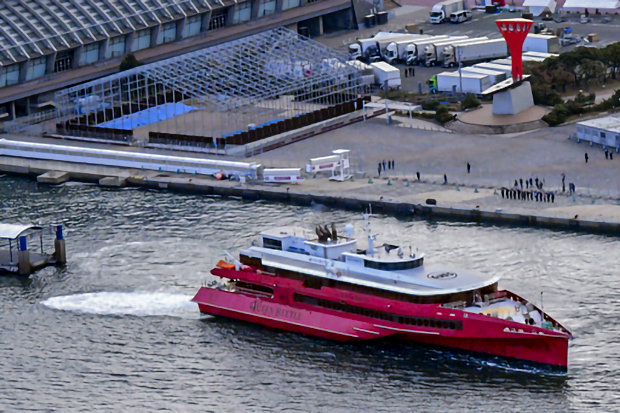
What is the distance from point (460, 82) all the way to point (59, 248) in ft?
195

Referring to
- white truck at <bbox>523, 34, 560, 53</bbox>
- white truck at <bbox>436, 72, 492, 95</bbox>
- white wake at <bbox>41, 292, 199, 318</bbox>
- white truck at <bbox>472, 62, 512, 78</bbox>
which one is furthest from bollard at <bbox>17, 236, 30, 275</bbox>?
white truck at <bbox>523, 34, 560, 53</bbox>

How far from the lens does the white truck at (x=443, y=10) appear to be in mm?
191250

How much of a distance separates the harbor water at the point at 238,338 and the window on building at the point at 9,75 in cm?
4030

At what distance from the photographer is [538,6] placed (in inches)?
7505

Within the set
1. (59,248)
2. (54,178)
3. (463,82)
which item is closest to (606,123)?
(463,82)

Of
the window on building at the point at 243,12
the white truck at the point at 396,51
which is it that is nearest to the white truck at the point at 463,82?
the white truck at the point at 396,51

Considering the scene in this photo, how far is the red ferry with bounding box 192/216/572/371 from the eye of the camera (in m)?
89.4

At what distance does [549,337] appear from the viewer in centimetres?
8731

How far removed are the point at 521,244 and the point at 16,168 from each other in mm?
52914

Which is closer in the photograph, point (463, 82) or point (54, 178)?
point (54, 178)

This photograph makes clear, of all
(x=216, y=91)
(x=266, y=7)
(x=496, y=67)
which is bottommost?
(x=496, y=67)

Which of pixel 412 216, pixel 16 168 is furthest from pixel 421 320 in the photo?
pixel 16 168

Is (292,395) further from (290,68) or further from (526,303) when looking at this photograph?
(290,68)

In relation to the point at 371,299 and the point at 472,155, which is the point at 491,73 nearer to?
the point at 472,155
